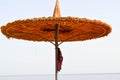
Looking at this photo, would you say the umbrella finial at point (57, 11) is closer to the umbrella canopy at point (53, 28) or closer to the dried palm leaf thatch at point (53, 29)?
the umbrella canopy at point (53, 28)

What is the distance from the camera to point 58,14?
20.9 ft

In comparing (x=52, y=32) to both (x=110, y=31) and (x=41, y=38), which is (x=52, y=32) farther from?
(x=110, y=31)

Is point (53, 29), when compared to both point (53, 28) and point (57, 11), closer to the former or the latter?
point (53, 28)

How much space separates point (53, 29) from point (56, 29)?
1.78 ft

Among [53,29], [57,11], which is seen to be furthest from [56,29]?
[53,29]

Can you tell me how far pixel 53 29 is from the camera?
6914 millimetres

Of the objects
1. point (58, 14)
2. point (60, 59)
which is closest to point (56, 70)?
point (60, 59)

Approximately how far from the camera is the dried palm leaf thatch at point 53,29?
564cm

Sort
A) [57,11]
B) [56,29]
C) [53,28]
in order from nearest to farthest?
[56,29], [57,11], [53,28]

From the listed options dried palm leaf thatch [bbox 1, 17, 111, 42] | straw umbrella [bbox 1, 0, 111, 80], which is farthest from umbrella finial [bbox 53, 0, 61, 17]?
dried palm leaf thatch [bbox 1, 17, 111, 42]

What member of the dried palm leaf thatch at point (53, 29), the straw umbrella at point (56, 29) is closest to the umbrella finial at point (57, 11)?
the straw umbrella at point (56, 29)

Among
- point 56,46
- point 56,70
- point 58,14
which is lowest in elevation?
point 56,70

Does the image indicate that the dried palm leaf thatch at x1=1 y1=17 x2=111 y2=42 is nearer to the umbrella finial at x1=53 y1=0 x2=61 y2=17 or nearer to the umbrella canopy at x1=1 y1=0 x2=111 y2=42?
the umbrella canopy at x1=1 y1=0 x2=111 y2=42

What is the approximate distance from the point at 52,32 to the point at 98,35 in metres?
1.04
